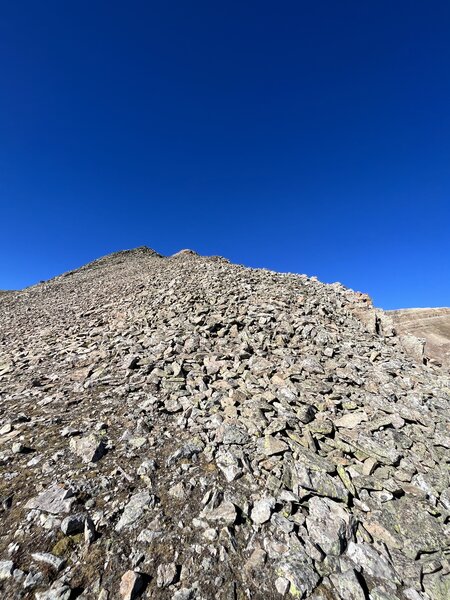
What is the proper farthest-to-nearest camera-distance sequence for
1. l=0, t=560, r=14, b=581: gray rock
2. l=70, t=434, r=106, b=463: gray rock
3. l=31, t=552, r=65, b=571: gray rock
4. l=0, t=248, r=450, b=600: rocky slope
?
l=70, t=434, r=106, b=463: gray rock → l=0, t=248, r=450, b=600: rocky slope → l=31, t=552, r=65, b=571: gray rock → l=0, t=560, r=14, b=581: gray rock

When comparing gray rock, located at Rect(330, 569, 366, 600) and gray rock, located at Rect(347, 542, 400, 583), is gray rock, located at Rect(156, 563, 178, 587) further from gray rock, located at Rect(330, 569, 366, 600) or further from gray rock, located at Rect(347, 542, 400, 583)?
gray rock, located at Rect(347, 542, 400, 583)

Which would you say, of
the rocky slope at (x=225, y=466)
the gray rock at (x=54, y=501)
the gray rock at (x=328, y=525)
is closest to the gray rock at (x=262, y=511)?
the rocky slope at (x=225, y=466)

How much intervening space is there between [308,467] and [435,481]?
8.20 ft

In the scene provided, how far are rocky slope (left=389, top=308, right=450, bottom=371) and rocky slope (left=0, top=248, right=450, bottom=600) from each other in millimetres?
3971

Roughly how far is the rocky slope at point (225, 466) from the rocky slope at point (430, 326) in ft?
13.0

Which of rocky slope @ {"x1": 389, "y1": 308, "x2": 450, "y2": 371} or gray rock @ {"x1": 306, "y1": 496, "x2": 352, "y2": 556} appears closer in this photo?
gray rock @ {"x1": 306, "y1": 496, "x2": 352, "y2": 556}

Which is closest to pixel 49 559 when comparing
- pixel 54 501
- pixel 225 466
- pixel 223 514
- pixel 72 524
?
pixel 72 524

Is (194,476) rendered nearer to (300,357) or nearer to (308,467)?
(308,467)

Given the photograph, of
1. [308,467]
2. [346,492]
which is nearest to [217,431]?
[308,467]

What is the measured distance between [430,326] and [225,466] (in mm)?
15644

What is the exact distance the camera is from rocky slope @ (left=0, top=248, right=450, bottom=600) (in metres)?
3.77

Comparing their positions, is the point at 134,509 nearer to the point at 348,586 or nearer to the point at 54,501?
the point at 54,501

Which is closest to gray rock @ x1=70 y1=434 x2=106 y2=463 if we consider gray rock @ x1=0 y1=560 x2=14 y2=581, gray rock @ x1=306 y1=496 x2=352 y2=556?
gray rock @ x1=0 y1=560 x2=14 y2=581

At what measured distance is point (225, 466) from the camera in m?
5.52
